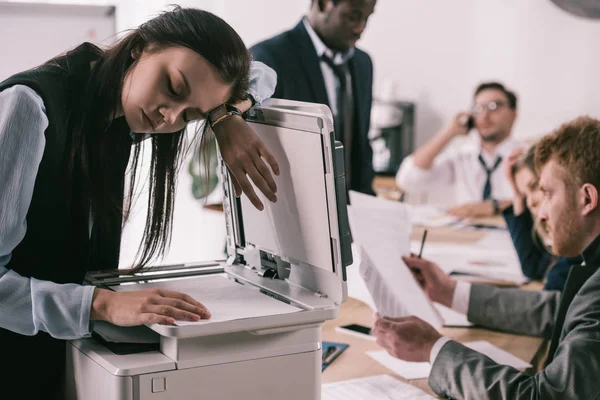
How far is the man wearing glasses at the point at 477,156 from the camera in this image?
3.98m

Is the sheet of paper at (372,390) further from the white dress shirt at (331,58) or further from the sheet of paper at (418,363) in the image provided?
the white dress shirt at (331,58)

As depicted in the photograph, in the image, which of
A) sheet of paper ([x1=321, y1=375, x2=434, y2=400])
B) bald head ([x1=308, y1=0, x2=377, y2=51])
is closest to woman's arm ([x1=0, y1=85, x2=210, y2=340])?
sheet of paper ([x1=321, y1=375, x2=434, y2=400])

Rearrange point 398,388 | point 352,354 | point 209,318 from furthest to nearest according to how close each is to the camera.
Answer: point 352,354 → point 398,388 → point 209,318

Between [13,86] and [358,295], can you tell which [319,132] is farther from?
[358,295]

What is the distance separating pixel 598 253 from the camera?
1.45m

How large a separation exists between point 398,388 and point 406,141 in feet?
13.0

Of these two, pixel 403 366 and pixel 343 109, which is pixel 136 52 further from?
pixel 343 109

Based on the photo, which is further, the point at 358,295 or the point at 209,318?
the point at 358,295

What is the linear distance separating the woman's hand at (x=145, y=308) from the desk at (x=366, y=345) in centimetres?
53

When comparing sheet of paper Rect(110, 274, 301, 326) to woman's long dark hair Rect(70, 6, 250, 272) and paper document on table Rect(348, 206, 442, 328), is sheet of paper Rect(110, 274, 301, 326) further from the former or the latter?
paper document on table Rect(348, 206, 442, 328)

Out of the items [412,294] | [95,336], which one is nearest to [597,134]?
[412,294]

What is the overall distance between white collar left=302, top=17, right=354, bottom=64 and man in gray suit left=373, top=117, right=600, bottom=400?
95 centimetres

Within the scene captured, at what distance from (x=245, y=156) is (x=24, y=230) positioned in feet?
1.15

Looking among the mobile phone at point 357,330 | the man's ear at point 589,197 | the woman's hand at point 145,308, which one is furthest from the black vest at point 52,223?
the man's ear at point 589,197
